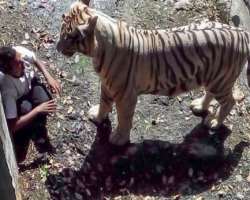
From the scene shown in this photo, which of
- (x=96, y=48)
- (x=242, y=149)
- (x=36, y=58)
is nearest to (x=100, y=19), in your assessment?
(x=96, y=48)

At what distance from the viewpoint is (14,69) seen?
4938mm

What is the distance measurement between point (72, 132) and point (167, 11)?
5.42ft

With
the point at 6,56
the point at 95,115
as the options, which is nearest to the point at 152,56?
the point at 95,115

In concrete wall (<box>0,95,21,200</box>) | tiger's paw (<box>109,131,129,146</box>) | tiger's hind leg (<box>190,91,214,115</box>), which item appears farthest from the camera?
tiger's hind leg (<box>190,91,214,115</box>)

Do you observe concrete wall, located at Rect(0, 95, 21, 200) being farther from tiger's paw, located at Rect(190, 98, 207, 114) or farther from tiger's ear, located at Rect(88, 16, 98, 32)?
tiger's paw, located at Rect(190, 98, 207, 114)

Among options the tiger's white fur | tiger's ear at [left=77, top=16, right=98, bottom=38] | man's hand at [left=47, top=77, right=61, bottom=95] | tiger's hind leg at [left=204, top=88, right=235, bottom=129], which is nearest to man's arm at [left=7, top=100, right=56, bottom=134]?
man's hand at [left=47, top=77, right=61, bottom=95]

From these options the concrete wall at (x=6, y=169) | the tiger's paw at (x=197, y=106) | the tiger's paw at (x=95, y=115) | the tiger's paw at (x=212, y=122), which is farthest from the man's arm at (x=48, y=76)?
the tiger's paw at (x=212, y=122)

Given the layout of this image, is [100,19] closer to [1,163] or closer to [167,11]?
[1,163]

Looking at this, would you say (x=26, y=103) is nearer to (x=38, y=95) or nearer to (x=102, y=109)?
(x=38, y=95)

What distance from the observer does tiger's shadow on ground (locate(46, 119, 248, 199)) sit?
521 cm

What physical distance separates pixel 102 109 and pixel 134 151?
1.34ft

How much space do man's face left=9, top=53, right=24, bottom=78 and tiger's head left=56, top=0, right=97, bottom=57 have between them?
1.35 ft

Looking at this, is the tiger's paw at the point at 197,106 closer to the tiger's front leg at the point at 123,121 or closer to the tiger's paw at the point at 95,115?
the tiger's front leg at the point at 123,121

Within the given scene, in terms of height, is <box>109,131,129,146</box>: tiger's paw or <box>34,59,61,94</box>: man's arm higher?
<box>34,59,61,94</box>: man's arm
